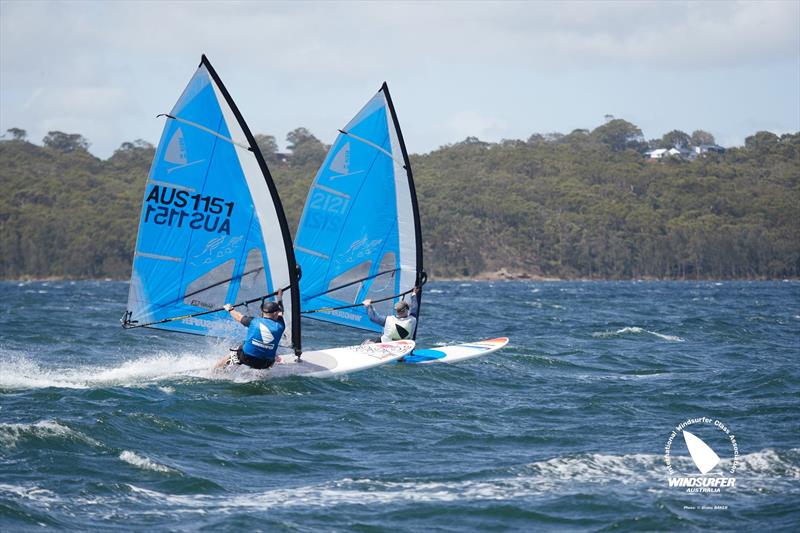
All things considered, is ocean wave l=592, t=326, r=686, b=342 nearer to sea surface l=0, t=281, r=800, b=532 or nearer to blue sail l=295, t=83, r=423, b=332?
sea surface l=0, t=281, r=800, b=532

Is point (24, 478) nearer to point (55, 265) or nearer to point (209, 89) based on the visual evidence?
point (209, 89)

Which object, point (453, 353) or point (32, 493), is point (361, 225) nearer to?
point (453, 353)

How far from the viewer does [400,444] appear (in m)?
12.8

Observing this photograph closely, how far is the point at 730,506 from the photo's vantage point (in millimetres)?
10094

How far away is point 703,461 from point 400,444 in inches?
134

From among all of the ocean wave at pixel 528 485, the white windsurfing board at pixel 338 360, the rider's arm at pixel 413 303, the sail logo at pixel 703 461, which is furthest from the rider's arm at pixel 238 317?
the sail logo at pixel 703 461

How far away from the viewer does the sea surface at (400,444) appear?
9.83 metres

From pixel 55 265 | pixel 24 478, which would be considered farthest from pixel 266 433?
pixel 55 265

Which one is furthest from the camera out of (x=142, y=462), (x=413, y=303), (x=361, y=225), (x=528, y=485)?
(x=413, y=303)

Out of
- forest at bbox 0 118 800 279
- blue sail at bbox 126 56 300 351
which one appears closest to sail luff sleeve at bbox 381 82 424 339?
blue sail at bbox 126 56 300 351

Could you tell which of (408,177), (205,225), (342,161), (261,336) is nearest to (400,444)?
(261,336)

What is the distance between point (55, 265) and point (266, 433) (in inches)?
5424

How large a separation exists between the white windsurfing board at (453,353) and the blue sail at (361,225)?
3.95 feet

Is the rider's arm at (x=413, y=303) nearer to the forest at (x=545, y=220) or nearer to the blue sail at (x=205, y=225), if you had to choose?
the blue sail at (x=205, y=225)
